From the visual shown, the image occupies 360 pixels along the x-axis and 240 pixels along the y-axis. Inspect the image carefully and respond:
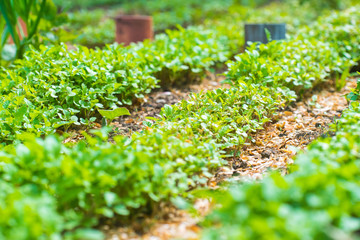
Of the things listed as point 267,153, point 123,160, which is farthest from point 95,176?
point 267,153

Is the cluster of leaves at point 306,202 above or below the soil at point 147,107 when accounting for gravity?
above

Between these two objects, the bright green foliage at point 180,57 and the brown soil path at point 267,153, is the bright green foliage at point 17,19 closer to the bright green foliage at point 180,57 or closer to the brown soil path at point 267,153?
the bright green foliage at point 180,57

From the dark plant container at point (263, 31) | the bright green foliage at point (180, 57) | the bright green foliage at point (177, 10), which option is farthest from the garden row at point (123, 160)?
the bright green foliage at point (177, 10)

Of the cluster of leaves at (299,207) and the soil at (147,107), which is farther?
the soil at (147,107)

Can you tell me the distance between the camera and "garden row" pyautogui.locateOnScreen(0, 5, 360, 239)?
139 centimetres

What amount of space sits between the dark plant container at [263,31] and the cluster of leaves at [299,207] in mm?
2830

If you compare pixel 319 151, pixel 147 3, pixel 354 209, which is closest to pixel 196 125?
pixel 319 151

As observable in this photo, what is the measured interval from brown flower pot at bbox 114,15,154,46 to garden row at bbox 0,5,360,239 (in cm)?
185

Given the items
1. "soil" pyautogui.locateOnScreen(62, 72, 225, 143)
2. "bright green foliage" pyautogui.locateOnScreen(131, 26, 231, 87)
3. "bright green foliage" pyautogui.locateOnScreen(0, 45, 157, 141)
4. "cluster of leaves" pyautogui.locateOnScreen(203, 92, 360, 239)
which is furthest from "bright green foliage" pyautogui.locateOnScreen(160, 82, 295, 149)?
"cluster of leaves" pyautogui.locateOnScreen(203, 92, 360, 239)

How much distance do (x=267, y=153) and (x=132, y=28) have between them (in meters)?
3.17

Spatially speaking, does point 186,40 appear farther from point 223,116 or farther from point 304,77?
point 223,116

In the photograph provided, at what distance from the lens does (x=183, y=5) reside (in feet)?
30.1

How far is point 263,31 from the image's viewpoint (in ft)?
13.3

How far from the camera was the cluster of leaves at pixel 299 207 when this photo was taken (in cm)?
118
